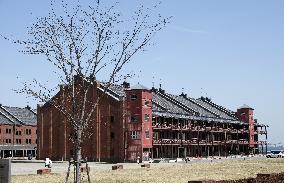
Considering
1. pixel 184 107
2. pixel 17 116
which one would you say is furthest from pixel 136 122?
pixel 17 116

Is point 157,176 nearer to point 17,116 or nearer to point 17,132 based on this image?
point 17,132

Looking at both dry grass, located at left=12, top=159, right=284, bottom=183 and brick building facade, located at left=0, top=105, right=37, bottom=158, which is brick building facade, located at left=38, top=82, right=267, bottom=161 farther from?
dry grass, located at left=12, top=159, right=284, bottom=183

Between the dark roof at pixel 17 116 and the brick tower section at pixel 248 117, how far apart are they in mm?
50797

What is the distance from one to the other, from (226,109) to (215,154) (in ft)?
57.6

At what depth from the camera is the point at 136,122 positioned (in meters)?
77.8

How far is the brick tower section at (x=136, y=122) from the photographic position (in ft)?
253

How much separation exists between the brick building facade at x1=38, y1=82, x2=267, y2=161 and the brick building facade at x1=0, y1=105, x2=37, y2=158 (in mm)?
20719

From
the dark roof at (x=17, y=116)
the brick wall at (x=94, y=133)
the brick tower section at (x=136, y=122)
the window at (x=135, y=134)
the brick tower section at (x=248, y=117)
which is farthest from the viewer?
the brick tower section at (x=248, y=117)

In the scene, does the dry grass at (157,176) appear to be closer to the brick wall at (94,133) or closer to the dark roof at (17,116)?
the brick wall at (94,133)

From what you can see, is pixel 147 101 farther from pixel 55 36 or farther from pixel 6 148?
pixel 55 36

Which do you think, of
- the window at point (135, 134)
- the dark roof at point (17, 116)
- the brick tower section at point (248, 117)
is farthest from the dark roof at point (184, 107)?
the dark roof at point (17, 116)

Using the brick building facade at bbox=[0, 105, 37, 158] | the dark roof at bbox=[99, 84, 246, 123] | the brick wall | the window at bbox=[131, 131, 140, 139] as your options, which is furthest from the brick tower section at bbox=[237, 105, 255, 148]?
the brick building facade at bbox=[0, 105, 37, 158]

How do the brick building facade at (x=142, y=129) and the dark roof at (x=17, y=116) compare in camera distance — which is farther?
the dark roof at (x=17, y=116)

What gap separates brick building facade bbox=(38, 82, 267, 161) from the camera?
77750 mm
